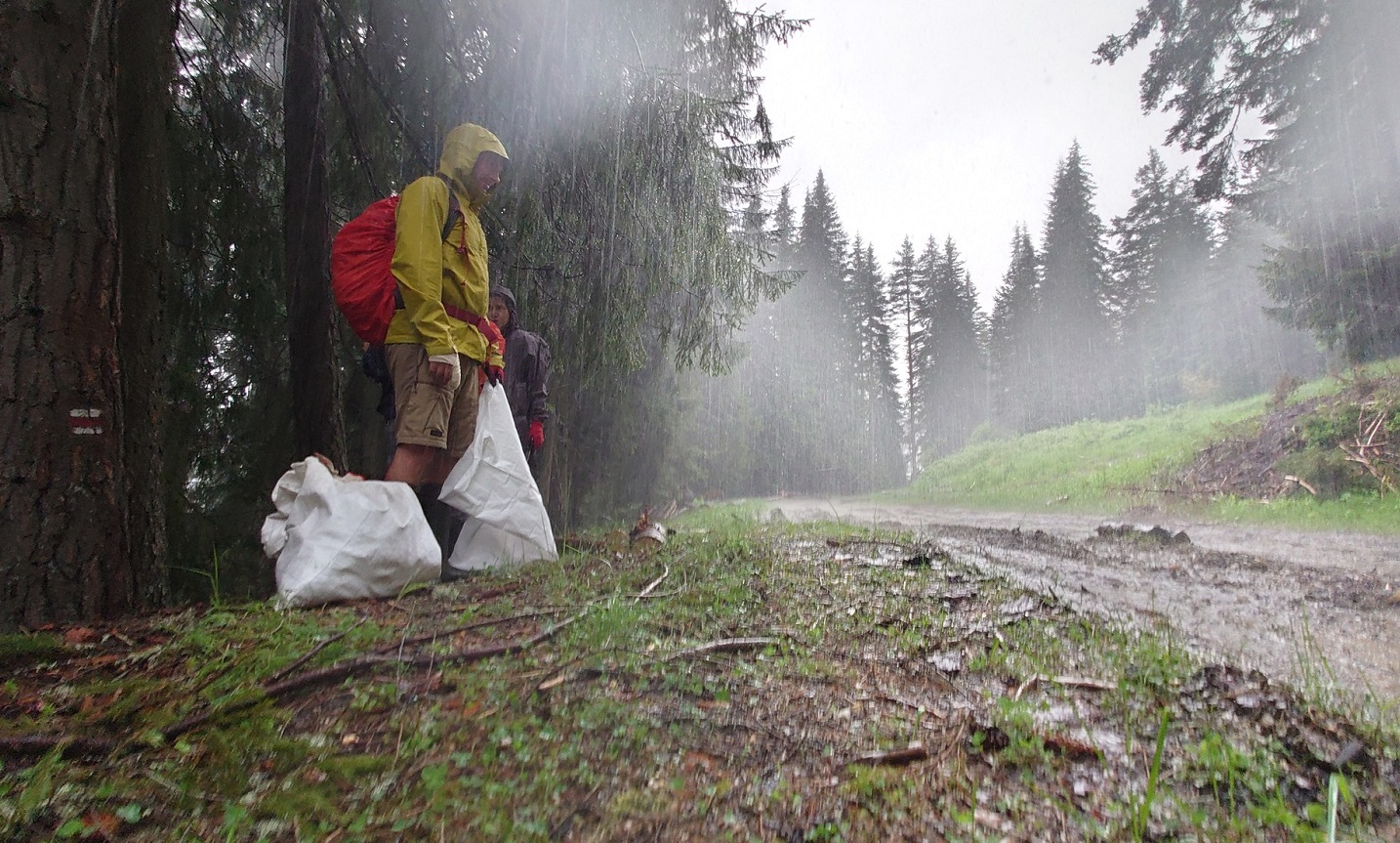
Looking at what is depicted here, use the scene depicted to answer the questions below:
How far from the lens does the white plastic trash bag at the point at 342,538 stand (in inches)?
100

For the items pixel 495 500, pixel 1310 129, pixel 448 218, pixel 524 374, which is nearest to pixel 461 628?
pixel 495 500

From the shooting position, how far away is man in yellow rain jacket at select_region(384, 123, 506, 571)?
3.11m

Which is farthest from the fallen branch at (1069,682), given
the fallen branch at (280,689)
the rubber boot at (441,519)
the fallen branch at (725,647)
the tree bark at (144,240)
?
the tree bark at (144,240)

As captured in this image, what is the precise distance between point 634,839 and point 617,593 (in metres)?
1.62

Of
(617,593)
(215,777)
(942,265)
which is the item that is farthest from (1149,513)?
(942,265)

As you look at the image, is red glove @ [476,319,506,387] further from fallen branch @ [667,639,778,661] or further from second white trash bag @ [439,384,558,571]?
fallen branch @ [667,639,778,661]

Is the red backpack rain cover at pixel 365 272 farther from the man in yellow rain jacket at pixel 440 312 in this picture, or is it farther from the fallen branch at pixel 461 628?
the fallen branch at pixel 461 628

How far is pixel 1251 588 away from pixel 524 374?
4629 millimetres

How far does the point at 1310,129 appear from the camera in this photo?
1058cm

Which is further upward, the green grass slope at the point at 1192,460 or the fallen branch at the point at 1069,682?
the green grass slope at the point at 1192,460

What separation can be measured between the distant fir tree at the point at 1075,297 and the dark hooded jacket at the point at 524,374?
3674 centimetres

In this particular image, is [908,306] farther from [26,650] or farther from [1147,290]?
[26,650]

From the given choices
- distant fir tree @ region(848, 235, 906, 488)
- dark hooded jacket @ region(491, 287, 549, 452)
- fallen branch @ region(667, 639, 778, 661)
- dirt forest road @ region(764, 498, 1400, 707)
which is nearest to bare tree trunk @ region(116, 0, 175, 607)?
dark hooded jacket @ region(491, 287, 549, 452)

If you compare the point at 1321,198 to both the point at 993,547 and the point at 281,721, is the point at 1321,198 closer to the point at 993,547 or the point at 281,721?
the point at 993,547
